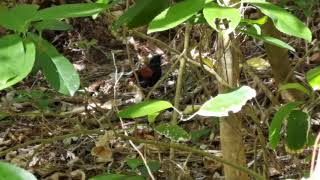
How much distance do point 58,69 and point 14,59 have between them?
26cm

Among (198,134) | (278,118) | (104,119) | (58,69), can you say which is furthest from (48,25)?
(104,119)

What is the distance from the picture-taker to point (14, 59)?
79 cm

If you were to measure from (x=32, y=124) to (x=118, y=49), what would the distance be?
38.0 inches

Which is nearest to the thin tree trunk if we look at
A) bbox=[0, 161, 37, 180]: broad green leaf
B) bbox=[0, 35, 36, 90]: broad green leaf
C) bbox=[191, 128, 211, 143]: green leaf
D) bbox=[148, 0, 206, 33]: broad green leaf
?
bbox=[148, 0, 206, 33]: broad green leaf

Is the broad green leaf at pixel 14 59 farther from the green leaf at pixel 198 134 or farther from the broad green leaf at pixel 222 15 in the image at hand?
the green leaf at pixel 198 134

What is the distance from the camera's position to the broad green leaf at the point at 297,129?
1.22 metres

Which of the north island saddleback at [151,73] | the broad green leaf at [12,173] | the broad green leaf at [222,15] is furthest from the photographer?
the north island saddleback at [151,73]

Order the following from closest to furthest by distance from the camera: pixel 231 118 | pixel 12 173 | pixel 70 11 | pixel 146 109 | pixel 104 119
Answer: pixel 12 173, pixel 70 11, pixel 146 109, pixel 231 118, pixel 104 119

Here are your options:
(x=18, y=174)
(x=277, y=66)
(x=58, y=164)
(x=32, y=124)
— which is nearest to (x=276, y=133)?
(x=18, y=174)

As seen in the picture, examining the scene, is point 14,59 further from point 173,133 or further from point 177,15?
point 173,133

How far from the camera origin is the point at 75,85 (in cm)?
Answer: 103

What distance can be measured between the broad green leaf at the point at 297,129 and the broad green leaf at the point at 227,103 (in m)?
0.29

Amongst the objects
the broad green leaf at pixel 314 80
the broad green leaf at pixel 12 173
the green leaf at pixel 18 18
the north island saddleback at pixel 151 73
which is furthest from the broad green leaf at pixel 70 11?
the north island saddleback at pixel 151 73

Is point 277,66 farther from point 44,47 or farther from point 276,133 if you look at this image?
point 44,47
